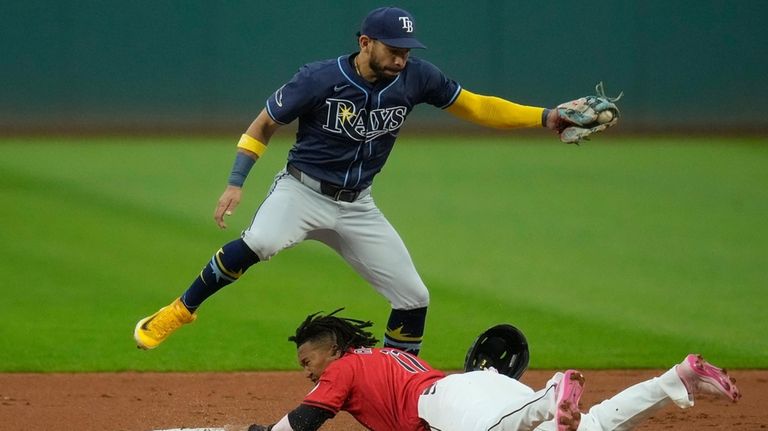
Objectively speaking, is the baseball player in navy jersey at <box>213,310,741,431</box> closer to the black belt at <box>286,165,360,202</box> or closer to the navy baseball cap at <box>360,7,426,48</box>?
the black belt at <box>286,165,360,202</box>

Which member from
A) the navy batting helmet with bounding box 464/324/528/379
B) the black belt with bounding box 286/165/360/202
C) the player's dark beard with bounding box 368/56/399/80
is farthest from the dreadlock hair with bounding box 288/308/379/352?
the player's dark beard with bounding box 368/56/399/80

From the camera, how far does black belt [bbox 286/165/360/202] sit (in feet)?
21.0

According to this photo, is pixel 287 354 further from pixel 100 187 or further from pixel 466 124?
pixel 466 124

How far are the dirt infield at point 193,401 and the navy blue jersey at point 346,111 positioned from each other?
148cm

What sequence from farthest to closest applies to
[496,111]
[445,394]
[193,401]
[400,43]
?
[193,401] → [496,111] → [400,43] → [445,394]

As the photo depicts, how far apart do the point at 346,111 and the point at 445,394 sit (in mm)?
1715

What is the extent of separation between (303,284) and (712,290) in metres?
3.55

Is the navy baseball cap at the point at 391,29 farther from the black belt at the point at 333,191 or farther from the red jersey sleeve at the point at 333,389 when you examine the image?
the red jersey sleeve at the point at 333,389

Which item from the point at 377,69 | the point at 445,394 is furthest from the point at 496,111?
the point at 445,394

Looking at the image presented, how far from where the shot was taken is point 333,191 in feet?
21.0

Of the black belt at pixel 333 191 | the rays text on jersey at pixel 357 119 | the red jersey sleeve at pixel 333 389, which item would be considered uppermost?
the rays text on jersey at pixel 357 119

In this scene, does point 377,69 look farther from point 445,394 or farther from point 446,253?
point 446,253

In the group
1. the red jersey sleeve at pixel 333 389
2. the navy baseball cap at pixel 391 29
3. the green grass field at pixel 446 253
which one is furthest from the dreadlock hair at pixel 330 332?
the green grass field at pixel 446 253

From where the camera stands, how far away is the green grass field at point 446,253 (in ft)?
29.6
